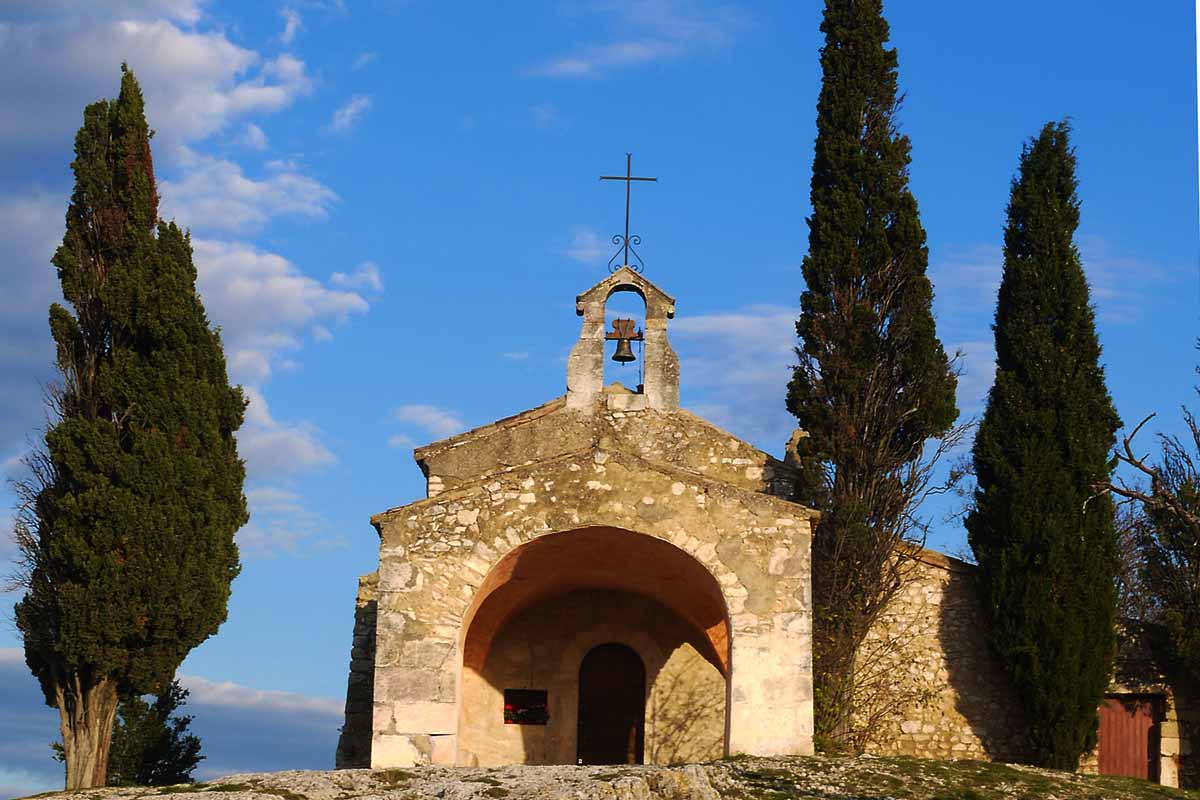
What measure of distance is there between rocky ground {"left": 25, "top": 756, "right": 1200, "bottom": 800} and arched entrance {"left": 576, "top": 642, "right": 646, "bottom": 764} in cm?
429

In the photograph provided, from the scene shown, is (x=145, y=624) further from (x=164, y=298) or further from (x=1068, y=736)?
(x=1068, y=736)

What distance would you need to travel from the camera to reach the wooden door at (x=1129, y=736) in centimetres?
1966

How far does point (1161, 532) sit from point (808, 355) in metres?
5.69

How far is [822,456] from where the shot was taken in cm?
1975

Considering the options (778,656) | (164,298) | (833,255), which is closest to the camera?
(778,656)

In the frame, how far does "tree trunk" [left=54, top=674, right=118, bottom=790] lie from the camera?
17.9 metres

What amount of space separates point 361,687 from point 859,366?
8323 mm

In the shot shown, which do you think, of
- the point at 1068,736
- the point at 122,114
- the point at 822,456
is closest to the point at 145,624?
the point at 122,114

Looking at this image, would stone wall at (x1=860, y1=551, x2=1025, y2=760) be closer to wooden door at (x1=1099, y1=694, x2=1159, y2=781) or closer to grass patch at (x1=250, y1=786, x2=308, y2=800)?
wooden door at (x1=1099, y1=694, x2=1159, y2=781)

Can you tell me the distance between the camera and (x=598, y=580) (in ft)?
63.2

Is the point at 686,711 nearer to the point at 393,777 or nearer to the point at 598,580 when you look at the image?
the point at 598,580

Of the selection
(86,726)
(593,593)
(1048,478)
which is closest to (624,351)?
(593,593)

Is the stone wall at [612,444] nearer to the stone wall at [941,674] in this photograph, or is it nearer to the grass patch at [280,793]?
the stone wall at [941,674]

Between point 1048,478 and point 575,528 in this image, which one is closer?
point 575,528
